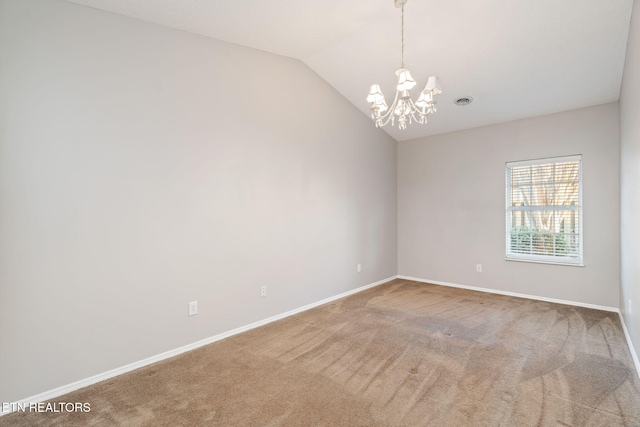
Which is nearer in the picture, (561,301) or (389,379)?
(389,379)

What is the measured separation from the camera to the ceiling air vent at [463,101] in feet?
13.7

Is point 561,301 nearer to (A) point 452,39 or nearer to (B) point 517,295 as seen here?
(B) point 517,295

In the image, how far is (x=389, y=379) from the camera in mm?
2352

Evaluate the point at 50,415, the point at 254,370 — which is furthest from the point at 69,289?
the point at 254,370

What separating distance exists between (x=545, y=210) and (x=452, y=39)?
113 inches

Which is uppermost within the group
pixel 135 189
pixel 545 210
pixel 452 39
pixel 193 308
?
pixel 452 39

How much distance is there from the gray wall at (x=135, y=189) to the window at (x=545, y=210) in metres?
3.13

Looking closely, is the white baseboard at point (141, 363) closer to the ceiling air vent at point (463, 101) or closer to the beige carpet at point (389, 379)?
the beige carpet at point (389, 379)

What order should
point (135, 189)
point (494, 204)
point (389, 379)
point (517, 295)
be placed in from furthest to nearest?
1. point (494, 204)
2. point (517, 295)
3. point (135, 189)
4. point (389, 379)

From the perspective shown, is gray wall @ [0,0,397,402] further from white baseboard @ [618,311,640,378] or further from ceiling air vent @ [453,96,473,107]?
white baseboard @ [618,311,640,378]

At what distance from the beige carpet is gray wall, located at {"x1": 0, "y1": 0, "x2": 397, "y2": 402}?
39cm

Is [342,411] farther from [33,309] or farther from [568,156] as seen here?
[568,156]

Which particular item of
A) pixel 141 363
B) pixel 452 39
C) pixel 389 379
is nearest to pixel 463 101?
pixel 452 39

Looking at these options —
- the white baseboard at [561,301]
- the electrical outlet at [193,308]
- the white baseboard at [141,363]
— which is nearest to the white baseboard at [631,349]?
the white baseboard at [561,301]
